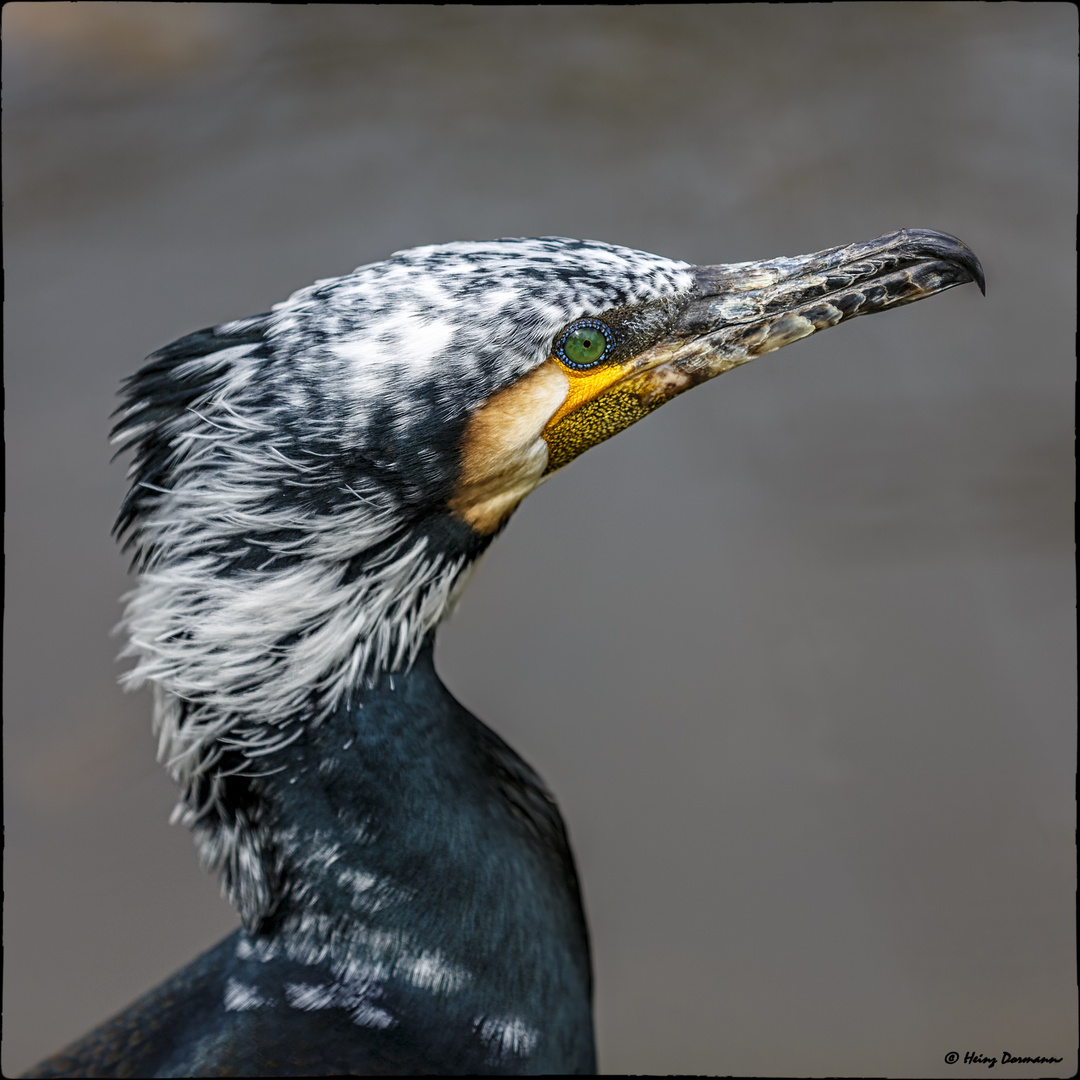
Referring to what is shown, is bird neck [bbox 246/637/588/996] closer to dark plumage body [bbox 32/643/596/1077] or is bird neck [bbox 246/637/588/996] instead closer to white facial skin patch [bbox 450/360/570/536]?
dark plumage body [bbox 32/643/596/1077]

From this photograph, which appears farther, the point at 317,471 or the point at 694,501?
the point at 694,501

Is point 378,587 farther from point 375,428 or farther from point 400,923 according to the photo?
point 400,923

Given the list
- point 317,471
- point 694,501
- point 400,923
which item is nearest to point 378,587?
point 317,471

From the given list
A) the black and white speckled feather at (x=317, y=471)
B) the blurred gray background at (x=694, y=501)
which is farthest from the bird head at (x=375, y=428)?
the blurred gray background at (x=694, y=501)

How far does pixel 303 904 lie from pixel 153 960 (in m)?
2.00

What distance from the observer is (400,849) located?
5.67 ft

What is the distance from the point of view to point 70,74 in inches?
191

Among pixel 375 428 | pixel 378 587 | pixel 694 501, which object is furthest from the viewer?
pixel 694 501

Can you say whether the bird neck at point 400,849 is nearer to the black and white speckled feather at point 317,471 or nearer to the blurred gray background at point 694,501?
the black and white speckled feather at point 317,471

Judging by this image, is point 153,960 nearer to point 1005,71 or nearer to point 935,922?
point 935,922

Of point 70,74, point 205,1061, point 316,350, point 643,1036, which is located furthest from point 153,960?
point 70,74

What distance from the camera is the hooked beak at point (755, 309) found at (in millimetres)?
1712

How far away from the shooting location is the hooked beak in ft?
5.62

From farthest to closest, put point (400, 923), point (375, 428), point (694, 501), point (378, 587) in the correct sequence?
point (694, 501) → point (400, 923) → point (378, 587) → point (375, 428)
